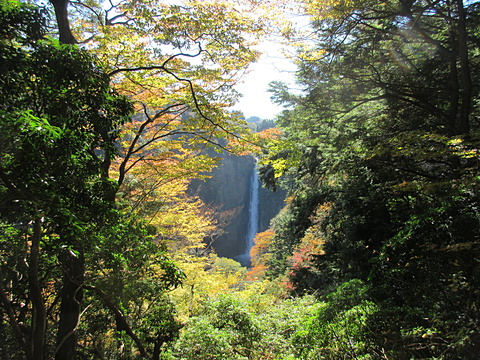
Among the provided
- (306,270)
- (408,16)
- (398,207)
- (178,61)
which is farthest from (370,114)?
(306,270)

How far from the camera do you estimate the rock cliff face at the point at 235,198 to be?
32219 mm

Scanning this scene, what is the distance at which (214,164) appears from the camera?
19.0 feet

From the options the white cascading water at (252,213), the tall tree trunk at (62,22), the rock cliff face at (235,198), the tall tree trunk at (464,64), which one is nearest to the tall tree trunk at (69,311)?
the tall tree trunk at (62,22)

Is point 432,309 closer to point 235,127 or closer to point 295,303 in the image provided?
point 295,303

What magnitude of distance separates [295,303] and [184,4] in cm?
534

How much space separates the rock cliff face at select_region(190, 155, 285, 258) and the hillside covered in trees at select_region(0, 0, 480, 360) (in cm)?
2461

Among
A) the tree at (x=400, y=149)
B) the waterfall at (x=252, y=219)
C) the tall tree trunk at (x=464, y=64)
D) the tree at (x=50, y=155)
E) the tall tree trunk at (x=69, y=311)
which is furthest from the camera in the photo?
the waterfall at (x=252, y=219)

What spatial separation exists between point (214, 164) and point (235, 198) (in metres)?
30.4

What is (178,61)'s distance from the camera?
13.8 feet

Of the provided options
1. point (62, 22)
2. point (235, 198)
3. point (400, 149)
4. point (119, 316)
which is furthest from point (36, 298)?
point (235, 198)

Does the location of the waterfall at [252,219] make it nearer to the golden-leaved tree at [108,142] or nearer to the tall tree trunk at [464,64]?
the golden-leaved tree at [108,142]

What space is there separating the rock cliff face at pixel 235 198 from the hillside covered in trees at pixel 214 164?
24.6 m

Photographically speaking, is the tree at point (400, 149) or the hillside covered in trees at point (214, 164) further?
the tree at point (400, 149)

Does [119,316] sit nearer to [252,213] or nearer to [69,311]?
[69,311]
